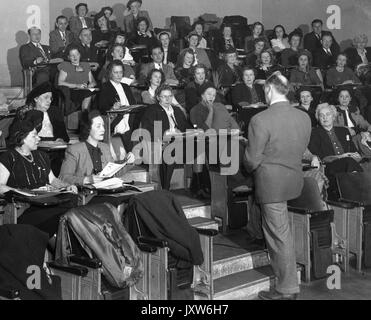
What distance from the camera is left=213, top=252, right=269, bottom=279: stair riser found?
4.76m

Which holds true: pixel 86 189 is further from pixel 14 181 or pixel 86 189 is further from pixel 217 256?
pixel 217 256

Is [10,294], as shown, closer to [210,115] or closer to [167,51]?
[210,115]

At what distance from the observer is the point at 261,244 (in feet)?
17.0

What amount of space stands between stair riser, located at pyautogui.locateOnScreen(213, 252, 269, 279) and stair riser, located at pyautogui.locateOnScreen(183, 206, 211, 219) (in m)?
0.68

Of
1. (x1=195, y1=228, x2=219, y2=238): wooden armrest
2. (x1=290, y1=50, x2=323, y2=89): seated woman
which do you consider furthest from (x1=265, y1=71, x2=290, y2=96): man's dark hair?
(x1=290, y1=50, x2=323, y2=89): seated woman

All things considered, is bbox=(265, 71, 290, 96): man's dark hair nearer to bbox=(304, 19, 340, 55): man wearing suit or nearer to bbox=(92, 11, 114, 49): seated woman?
bbox=(92, 11, 114, 49): seated woman

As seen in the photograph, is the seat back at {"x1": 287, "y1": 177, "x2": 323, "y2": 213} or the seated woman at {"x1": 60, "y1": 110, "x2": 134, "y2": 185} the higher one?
the seated woman at {"x1": 60, "y1": 110, "x2": 134, "y2": 185}

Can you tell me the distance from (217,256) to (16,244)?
1778 mm

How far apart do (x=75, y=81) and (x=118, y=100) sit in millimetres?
854

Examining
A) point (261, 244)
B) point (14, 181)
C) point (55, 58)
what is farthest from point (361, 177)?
point (55, 58)

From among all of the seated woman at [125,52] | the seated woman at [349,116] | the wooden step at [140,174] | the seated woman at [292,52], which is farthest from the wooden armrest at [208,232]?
the seated woman at [292,52]

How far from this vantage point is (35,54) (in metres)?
7.98

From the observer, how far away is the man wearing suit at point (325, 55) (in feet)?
33.0

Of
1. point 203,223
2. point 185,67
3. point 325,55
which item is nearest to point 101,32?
point 185,67
